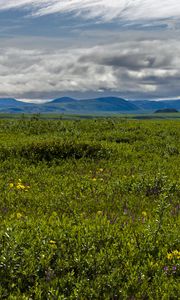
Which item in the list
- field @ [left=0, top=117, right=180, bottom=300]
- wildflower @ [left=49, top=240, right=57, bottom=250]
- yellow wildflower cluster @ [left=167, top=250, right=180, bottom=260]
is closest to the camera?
field @ [left=0, top=117, right=180, bottom=300]

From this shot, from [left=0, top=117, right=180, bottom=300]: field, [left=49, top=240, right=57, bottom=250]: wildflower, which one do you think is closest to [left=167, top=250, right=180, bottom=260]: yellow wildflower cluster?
[left=0, top=117, right=180, bottom=300]: field

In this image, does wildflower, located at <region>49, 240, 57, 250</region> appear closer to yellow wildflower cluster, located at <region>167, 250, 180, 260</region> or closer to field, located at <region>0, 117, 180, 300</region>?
field, located at <region>0, 117, 180, 300</region>

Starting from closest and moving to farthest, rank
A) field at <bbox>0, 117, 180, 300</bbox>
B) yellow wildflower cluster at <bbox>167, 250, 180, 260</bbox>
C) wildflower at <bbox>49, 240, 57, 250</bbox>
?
field at <bbox>0, 117, 180, 300</bbox> → wildflower at <bbox>49, 240, 57, 250</bbox> → yellow wildflower cluster at <bbox>167, 250, 180, 260</bbox>

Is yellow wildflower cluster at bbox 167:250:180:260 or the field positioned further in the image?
yellow wildflower cluster at bbox 167:250:180:260

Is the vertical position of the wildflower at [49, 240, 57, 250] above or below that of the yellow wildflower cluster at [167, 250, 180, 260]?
above

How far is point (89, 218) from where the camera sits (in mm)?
9391

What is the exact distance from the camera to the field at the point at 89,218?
601 centimetres

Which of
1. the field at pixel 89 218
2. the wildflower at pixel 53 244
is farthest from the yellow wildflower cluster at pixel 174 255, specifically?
the wildflower at pixel 53 244

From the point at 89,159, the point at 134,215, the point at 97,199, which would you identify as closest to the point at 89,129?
the point at 89,159

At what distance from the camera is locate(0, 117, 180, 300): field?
237 inches

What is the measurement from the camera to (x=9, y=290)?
19.1 ft

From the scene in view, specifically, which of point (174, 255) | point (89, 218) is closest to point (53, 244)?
point (174, 255)

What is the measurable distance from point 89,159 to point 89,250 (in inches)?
440

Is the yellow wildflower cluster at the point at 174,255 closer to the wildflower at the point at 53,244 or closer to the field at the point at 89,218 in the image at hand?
the field at the point at 89,218
